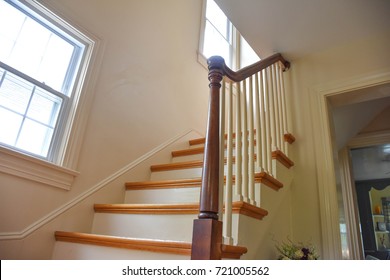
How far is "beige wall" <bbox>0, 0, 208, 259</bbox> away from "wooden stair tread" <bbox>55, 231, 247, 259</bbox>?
28 centimetres

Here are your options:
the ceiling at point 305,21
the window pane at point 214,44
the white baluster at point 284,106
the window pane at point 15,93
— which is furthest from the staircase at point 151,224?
the window pane at point 214,44

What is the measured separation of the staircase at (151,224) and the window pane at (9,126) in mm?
683

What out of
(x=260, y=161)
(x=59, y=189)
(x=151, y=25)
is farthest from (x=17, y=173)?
(x=151, y=25)

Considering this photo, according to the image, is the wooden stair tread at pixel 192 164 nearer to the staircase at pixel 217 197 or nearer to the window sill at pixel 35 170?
the staircase at pixel 217 197

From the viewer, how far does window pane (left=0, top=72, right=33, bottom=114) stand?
6.06 feet

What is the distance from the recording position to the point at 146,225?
5.69ft

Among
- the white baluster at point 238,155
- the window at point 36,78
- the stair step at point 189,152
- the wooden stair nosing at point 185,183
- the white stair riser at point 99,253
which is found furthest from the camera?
the stair step at point 189,152

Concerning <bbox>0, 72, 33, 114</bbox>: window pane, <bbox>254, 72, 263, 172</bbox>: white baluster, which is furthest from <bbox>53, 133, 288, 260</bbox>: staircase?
<bbox>0, 72, 33, 114</bbox>: window pane

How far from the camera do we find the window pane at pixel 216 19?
4.24m

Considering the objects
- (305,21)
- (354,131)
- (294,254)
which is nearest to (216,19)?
(305,21)

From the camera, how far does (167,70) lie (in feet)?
10.3

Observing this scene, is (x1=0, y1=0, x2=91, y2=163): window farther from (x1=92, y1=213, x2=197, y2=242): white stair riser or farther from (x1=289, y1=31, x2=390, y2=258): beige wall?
(x1=289, y1=31, x2=390, y2=258): beige wall
